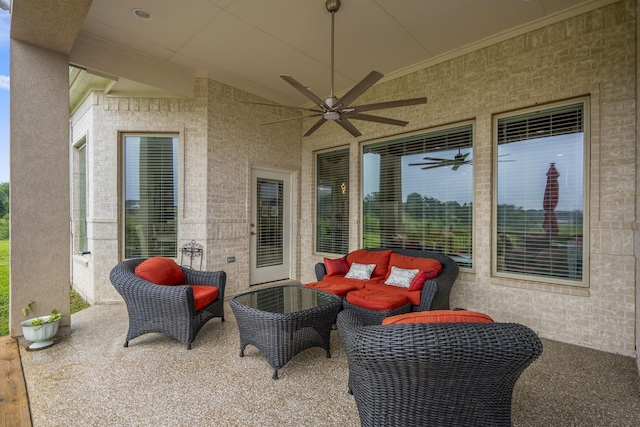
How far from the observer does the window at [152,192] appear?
16.0 ft

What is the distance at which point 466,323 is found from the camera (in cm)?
141

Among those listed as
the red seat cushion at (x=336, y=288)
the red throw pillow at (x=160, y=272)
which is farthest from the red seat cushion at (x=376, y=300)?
the red throw pillow at (x=160, y=272)

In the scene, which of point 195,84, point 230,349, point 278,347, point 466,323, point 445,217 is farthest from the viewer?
point 195,84

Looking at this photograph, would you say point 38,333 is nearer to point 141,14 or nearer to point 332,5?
point 141,14

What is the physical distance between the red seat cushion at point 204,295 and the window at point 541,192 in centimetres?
348

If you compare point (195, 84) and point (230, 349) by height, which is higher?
point (195, 84)

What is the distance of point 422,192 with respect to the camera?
15.3ft

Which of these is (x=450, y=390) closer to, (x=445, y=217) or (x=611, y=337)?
(x=611, y=337)

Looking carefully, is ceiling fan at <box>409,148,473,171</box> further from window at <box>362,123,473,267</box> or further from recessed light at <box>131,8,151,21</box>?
recessed light at <box>131,8,151,21</box>

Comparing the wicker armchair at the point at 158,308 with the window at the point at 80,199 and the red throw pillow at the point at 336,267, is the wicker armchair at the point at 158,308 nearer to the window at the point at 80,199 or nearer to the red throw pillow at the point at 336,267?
the red throw pillow at the point at 336,267

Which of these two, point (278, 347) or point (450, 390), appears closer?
point (450, 390)

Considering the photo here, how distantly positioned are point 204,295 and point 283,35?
327 centimetres

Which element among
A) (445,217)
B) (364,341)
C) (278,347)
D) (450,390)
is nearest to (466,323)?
(450,390)

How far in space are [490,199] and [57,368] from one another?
4.86 meters
